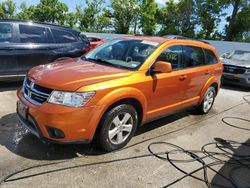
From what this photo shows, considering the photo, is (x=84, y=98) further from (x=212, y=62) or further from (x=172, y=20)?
(x=172, y=20)

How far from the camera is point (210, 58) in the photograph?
6375 mm

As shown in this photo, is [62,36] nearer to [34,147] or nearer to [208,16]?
[34,147]

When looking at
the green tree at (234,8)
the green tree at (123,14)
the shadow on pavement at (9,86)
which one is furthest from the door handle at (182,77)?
the green tree at (123,14)

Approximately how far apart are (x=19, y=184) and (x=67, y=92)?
118 centimetres

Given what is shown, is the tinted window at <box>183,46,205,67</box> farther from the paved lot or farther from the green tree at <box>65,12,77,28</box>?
the green tree at <box>65,12,77,28</box>

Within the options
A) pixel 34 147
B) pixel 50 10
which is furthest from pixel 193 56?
pixel 50 10

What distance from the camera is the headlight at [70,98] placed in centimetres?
362

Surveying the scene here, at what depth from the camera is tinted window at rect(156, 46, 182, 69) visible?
Result: 4.88 m

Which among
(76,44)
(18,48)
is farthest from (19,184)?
(76,44)

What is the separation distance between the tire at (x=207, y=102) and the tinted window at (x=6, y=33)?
15.3ft

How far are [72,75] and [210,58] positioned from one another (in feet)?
11.7

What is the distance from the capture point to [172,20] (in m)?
40.9

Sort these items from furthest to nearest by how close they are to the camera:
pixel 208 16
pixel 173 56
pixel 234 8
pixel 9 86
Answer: pixel 208 16, pixel 234 8, pixel 9 86, pixel 173 56

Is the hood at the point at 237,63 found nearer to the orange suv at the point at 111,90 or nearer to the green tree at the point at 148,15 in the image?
the orange suv at the point at 111,90
